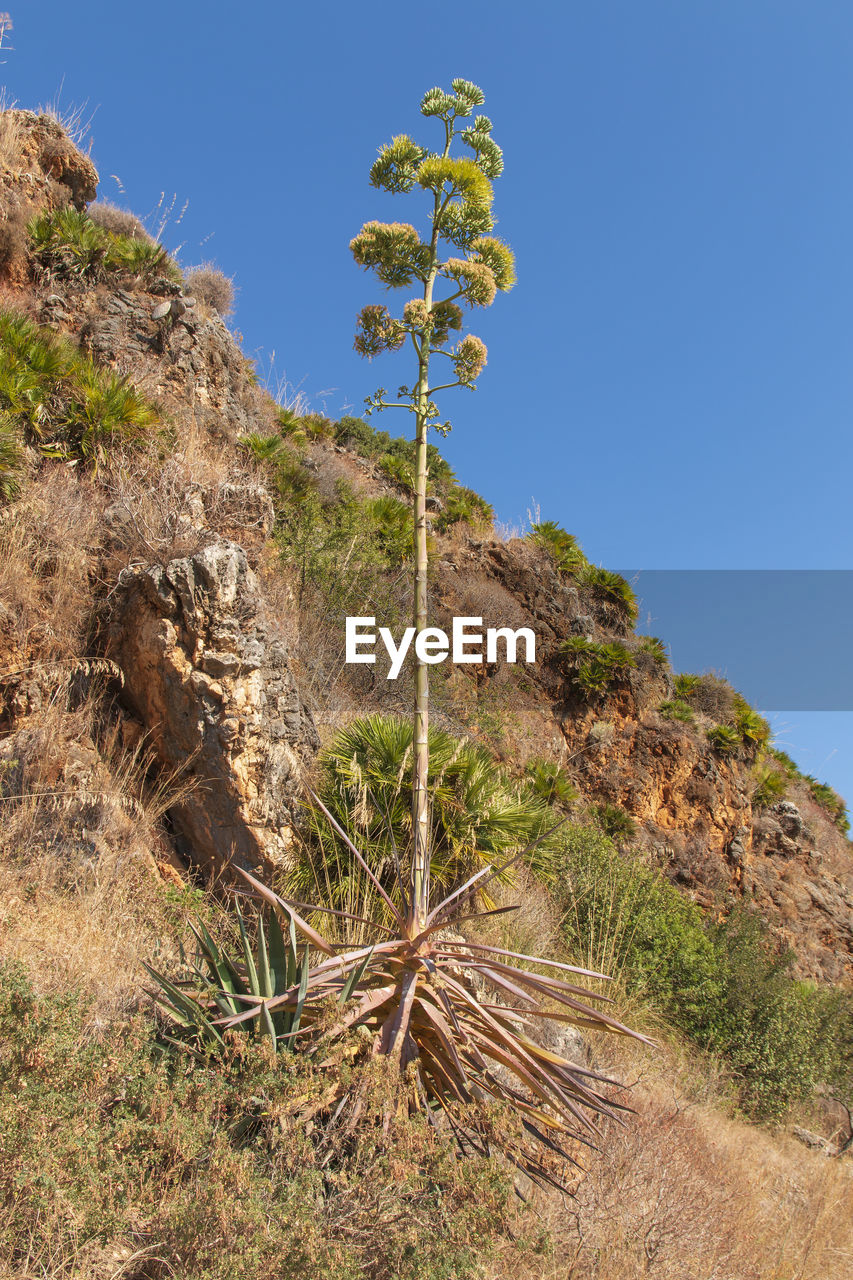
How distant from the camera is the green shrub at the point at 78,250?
35.0 feet

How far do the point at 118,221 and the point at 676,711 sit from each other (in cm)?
1417

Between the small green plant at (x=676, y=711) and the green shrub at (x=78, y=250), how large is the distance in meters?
11.6

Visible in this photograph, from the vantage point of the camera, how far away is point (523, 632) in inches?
514

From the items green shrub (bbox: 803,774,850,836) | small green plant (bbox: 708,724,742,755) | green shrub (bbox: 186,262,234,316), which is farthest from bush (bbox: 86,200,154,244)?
green shrub (bbox: 803,774,850,836)

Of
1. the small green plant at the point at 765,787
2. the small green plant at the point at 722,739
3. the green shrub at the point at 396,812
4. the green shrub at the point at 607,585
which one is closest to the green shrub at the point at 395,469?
the green shrub at the point at 607,585

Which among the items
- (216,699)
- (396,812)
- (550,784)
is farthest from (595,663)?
(216,699)

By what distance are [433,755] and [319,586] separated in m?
4.23

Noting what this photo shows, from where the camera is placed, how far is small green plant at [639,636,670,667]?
14.9 meters

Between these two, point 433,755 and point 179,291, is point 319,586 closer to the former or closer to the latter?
point 433,755

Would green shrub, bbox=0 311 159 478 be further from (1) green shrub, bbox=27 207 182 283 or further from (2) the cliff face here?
(1) green shrub, bbox=27 207 182 283

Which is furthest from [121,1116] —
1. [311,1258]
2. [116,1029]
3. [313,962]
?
[313,962]

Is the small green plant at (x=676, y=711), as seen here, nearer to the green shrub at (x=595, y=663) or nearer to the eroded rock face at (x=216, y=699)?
the green shrub at (x=595, y=663)

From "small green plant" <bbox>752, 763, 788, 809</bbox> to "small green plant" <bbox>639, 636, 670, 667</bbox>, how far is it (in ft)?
10.6

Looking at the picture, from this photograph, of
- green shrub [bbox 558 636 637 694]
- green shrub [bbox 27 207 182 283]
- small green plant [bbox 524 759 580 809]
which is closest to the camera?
small green plant [bbox 524 759 580 809]
